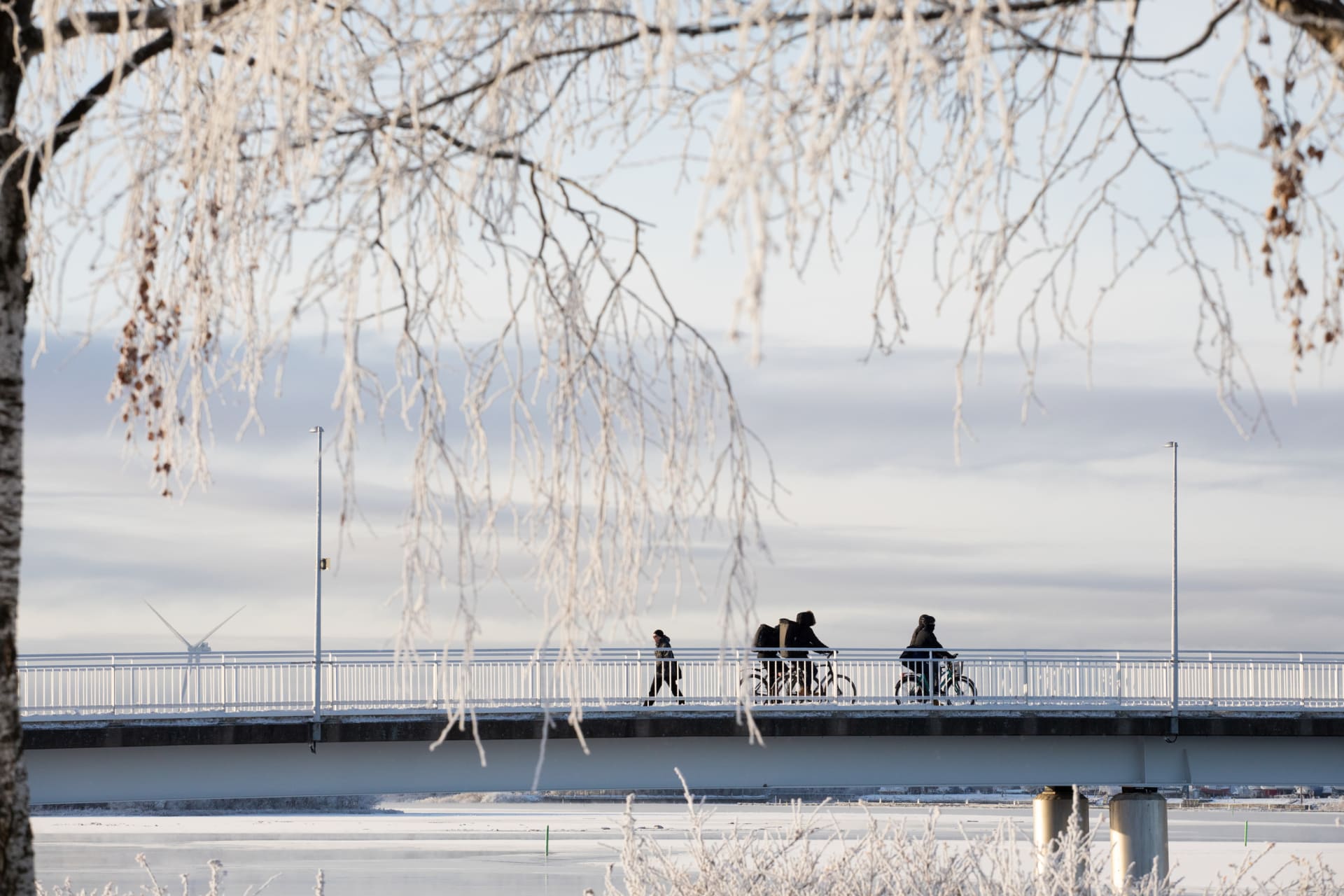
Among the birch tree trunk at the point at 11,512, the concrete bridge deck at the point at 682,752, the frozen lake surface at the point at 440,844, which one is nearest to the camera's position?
the birch tree trunk at the point at 11,512

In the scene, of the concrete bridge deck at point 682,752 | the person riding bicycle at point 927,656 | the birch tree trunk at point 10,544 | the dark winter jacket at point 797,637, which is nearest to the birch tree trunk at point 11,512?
the birch tree trunk at point 10,544

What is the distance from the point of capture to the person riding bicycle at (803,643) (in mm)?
24750

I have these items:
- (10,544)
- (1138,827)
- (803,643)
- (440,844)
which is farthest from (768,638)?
(440,844)

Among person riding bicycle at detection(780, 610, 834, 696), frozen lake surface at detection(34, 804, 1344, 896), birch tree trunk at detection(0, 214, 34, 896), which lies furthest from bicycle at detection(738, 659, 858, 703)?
birch tree trunk at detection(0, 214, 34, 896)

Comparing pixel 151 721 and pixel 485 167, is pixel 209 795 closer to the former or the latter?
pixel 151 721

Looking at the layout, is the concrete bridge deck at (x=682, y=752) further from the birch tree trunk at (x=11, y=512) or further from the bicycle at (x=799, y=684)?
the birch tree trunk at (x=11, y=512)

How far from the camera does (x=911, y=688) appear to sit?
2552cm

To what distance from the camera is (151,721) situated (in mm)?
23172

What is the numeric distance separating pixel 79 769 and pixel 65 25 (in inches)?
706

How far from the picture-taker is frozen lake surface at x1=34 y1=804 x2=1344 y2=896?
6053cm

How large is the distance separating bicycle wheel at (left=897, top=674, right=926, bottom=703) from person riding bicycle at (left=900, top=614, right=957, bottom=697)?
121mm

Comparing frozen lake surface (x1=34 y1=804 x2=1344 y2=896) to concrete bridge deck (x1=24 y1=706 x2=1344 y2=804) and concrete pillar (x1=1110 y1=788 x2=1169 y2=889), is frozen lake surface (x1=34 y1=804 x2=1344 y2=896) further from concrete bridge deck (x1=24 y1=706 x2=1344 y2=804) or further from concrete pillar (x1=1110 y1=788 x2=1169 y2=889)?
concrete pillar (x1=1110 y1=788 x2=1169 y2=889)

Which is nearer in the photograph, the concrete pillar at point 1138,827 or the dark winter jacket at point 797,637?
the concrete pillar at point 1138,827

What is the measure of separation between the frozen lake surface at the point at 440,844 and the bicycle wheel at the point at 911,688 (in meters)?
8.86
